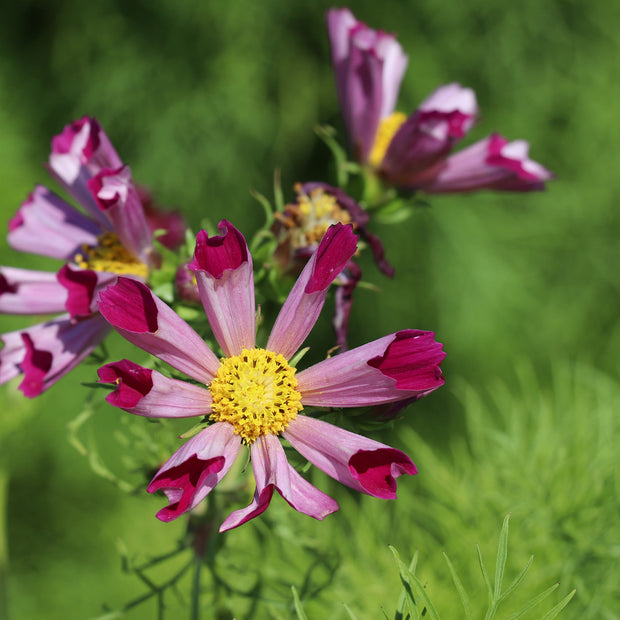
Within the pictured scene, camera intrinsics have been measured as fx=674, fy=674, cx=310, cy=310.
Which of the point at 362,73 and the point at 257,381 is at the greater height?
the point at 362,73

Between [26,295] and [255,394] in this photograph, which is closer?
[255,394]

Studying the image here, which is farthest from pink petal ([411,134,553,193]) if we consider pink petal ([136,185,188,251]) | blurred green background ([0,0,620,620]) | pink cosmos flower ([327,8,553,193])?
blurred green background ([0,0,620,620])

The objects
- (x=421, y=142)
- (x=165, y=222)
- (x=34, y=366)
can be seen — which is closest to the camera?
(x=34, y=366)

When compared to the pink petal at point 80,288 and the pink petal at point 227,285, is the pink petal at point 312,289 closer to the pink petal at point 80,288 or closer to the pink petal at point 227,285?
the pink petal at point 227,285

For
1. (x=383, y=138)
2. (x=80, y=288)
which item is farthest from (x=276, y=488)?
(x=383, y=138)

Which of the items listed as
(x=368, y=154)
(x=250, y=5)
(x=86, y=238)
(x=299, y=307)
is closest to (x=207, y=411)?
(x=299, y=307)

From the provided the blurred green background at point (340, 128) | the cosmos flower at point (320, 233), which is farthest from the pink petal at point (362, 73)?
the blurred green background at point (340, 128)

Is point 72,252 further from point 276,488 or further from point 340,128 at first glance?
point 340,128
